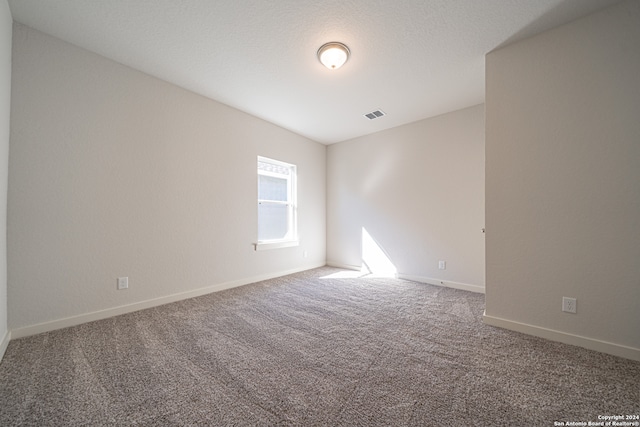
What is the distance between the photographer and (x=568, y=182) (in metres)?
1.91

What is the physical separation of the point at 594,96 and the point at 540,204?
87 cm

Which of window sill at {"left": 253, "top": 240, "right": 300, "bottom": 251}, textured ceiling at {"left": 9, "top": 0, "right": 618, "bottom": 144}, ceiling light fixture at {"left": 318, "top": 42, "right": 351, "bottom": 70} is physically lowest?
window sill at {"left": 253, "top": 240, "right": 300, "bottom": 251}

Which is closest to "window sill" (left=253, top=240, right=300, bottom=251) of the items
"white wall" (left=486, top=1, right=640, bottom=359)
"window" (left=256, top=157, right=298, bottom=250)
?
"window" (left=256, top=157, right=298, bottom=250)

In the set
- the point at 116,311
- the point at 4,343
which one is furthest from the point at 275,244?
the point at 4,343

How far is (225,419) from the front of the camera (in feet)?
3.84

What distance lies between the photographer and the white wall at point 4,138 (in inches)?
67.7

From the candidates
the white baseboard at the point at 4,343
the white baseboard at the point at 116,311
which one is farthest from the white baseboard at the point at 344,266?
the white baseboard at the point at 4,343

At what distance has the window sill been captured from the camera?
3.82 m

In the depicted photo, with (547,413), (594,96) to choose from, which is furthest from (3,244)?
(594,96)

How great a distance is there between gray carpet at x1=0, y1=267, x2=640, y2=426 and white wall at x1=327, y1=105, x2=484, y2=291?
1.34 meters

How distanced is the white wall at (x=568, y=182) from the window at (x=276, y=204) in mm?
3052

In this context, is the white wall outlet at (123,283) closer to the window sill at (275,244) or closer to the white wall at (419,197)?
the window sill at (275,244)

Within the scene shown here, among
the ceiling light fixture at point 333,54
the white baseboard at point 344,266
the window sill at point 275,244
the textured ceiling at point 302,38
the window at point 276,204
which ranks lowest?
the white baseboard at point 344,266

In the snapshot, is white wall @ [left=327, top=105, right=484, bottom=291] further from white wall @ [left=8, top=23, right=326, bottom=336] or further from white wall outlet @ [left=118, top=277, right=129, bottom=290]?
white wall outlet @ [left=118, top=277, right=129, bottom=290]
